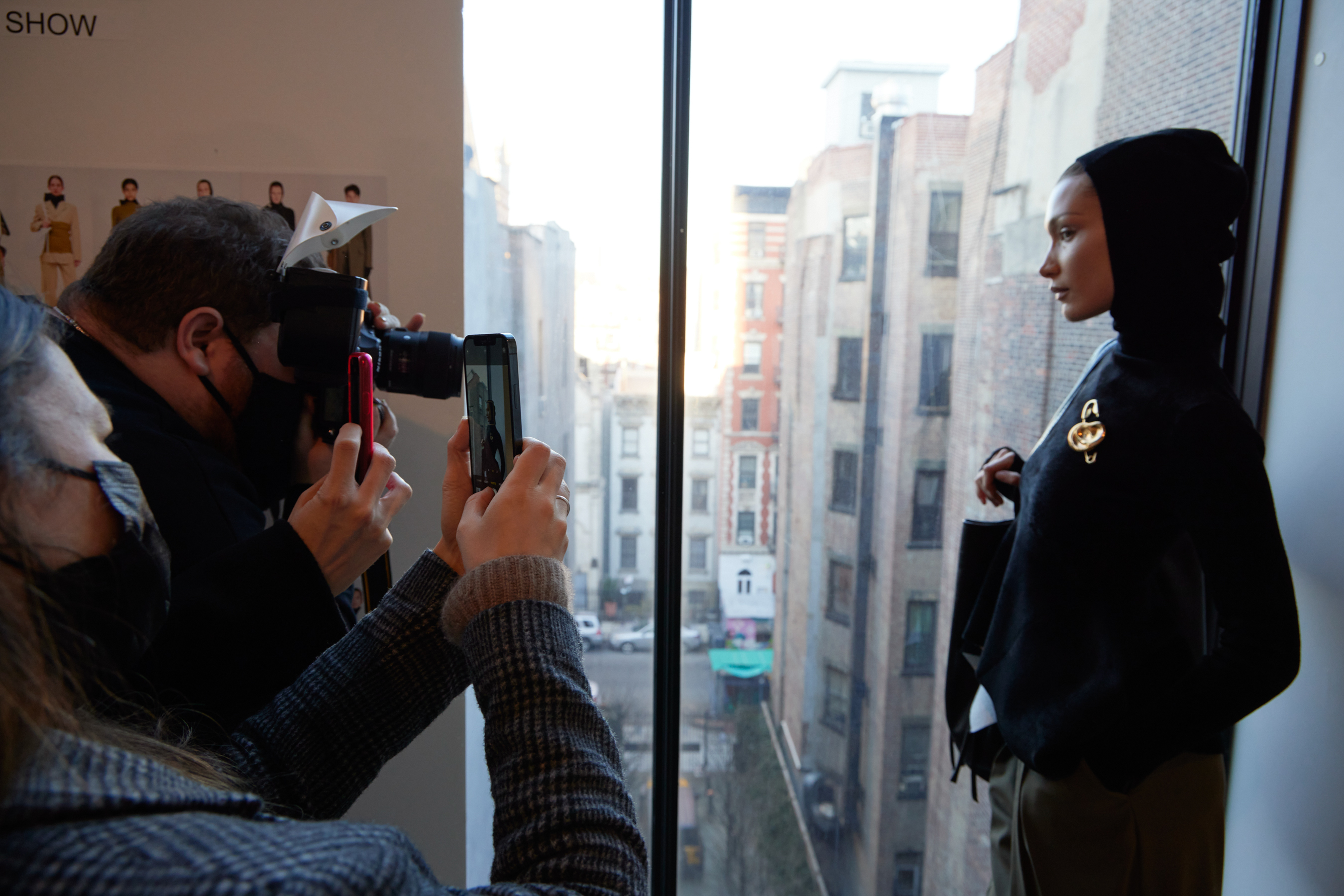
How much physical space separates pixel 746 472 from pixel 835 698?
1.93 feet

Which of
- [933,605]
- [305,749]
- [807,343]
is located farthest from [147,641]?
[933,605]

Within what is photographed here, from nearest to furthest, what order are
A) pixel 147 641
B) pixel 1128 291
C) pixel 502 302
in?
pixel 147 641
pixel 1128 291
pixel 502 302

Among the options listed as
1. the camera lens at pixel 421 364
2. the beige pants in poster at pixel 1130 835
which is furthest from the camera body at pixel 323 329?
the beige pants in poster at pixel 1130 835

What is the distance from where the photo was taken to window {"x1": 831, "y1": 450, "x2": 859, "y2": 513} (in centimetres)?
169

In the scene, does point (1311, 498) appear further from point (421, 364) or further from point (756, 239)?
point (421, 364)

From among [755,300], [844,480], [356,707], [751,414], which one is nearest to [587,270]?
[755,300]

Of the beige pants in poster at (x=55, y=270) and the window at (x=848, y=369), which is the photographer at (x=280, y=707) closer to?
the beige pants in poster at (x=55, y=270)

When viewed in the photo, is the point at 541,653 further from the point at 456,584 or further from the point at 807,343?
the point at 807,343

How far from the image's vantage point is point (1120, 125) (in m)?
1.59

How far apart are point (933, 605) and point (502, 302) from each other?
3.85 ft

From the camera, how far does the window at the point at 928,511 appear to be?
171 centimetres

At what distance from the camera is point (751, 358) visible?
1.65 m

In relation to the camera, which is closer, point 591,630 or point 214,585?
point 214,585

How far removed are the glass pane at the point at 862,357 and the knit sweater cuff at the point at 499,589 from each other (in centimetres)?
97
